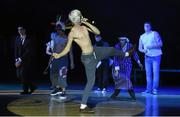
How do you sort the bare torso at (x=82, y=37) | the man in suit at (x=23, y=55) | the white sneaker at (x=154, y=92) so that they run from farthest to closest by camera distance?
the white sneaker at (x=154, y=92)
the man in suit at (x=23, y=55)
the bare torso at (x=82, y=37)

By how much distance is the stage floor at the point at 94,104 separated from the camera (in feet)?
32.3

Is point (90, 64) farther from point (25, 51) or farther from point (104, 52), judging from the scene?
point (25, 51)

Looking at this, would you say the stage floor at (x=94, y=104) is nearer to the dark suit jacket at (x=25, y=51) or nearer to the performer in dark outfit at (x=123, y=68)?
the performer in dark outfit at (x=123, y=68)

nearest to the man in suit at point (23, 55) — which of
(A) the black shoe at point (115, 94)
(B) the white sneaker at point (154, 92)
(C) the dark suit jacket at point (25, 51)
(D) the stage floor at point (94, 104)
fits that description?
(C) the dark suit jacket at point (25, 51)

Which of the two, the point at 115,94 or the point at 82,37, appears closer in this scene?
the point at 82,37

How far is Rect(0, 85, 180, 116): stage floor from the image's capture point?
9.84 metres

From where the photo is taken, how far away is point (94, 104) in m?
10.8

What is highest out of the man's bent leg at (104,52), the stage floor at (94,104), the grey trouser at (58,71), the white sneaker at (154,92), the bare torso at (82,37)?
the bare torso at (82,37)

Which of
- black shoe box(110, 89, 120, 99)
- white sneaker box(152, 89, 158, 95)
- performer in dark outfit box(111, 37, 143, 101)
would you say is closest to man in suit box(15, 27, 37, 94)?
black shoe box(110, 89, 120, 99)

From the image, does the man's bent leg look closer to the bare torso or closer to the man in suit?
the bare torso

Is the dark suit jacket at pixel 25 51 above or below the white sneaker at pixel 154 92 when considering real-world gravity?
above

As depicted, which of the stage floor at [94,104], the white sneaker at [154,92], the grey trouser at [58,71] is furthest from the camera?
the white sneaker at [154,92]

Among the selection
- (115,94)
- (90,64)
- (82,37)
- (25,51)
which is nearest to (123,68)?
(115,94)

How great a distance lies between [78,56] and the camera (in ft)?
56.5
